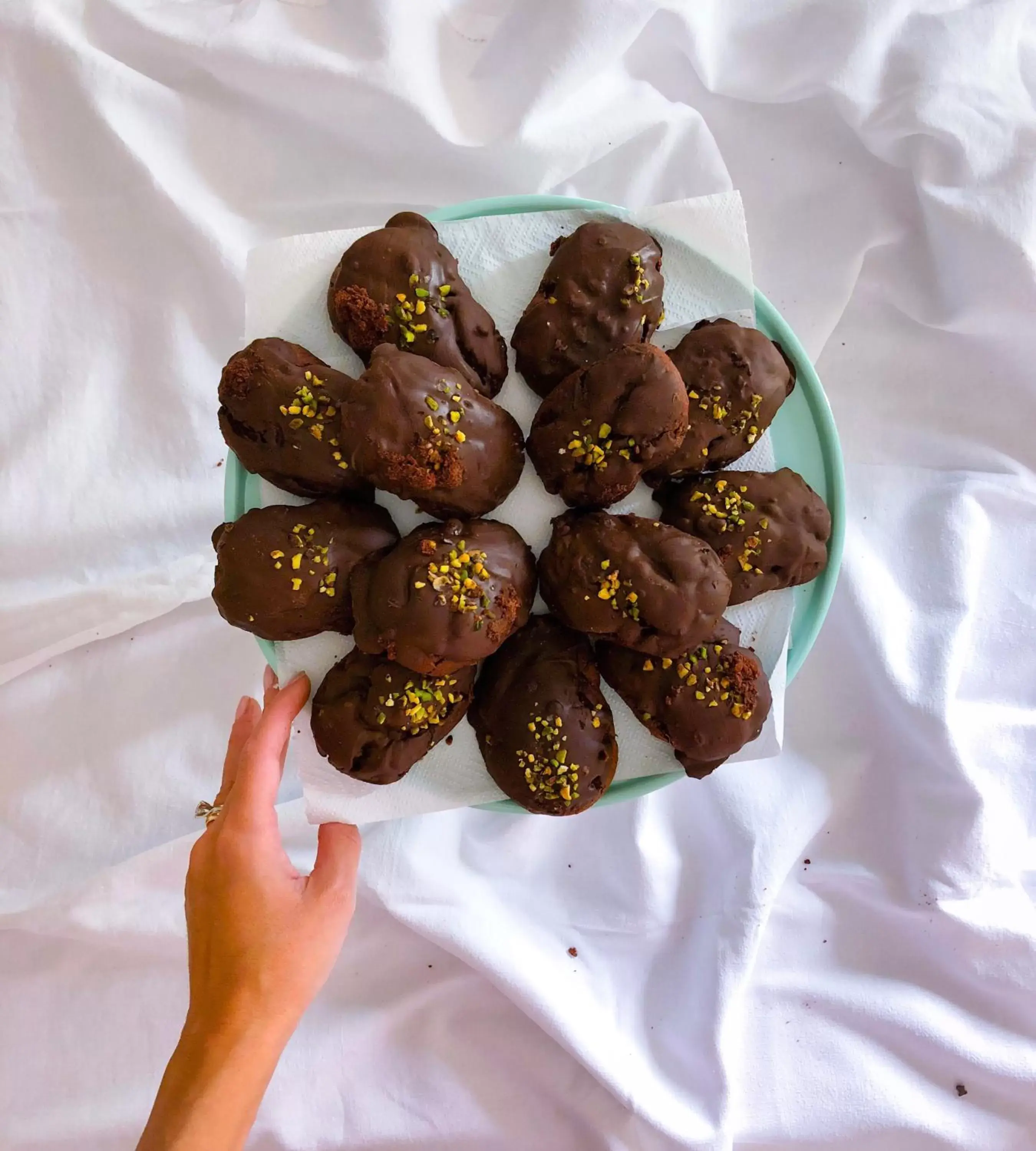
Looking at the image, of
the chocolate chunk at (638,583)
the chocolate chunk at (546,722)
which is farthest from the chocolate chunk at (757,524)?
the chocolate chunk at (546,722)

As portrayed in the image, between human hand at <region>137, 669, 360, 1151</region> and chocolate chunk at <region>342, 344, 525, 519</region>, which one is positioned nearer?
chocolate chunk at <region>342, 344, 525, 519</region>

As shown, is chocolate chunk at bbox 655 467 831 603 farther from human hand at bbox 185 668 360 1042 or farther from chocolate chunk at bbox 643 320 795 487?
human hand at bbox 185 668 360 1042

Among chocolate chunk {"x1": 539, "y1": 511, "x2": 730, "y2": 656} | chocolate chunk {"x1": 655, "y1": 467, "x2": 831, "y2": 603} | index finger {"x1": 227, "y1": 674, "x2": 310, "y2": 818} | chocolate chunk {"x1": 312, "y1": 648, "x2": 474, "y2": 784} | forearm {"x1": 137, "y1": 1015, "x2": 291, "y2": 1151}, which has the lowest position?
forearm {"x1": 137, "y1": 1015, "x2": 291, "y2": 1151}

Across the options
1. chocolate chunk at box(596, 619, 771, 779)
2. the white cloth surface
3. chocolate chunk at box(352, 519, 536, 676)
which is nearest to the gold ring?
the white cloth surface

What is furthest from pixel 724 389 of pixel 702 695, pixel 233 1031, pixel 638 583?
pixel 233 1031

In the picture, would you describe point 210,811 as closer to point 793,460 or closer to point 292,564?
point 292,564

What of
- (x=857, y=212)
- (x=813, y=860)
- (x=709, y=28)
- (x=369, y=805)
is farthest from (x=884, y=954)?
(x=709, y=28)

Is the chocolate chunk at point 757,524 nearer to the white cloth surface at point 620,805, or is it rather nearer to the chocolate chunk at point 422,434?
the chocolate chunk at point 422,434
